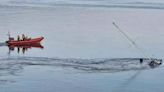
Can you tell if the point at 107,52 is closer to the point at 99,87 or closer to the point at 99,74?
the point at 99,74

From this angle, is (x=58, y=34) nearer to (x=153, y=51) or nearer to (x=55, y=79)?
(x=153, y=51)

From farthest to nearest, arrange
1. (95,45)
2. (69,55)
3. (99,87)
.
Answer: (95,45), (69,55), (99,87)

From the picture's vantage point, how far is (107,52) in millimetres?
42062

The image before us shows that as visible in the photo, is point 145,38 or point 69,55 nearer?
point 69,55

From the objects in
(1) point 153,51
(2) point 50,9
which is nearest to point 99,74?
(1) point 153,51

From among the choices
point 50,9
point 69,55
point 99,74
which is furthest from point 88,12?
point 99,74

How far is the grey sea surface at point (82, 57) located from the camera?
3150cm

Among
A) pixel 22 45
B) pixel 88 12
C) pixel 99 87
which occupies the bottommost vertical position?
pixel 99 87

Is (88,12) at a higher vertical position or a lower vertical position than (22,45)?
higher

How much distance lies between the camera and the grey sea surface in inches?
1240

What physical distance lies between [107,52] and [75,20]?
26015 millimetres

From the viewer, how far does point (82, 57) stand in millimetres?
39375

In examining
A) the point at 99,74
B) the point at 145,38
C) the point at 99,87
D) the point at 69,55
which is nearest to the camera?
the point at 99,87

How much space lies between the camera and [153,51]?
141 feet
